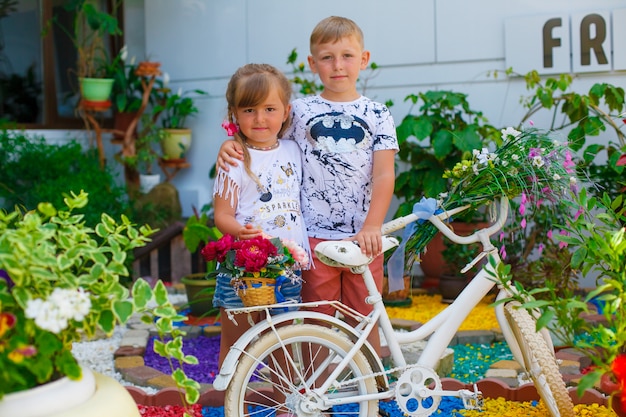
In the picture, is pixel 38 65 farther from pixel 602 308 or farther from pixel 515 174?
pixel 602 308

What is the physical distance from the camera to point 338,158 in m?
2.79

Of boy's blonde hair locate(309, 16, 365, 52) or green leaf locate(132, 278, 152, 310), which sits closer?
green leaf locate(132, 278, 152, 310)

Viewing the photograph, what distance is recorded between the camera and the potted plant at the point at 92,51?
567 cm

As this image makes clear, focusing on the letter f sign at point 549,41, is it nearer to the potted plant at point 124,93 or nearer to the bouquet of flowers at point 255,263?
the potted plant at point 124,93

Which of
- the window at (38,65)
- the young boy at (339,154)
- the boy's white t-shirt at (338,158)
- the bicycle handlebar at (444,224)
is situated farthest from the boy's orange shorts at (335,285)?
Answer: the window at (38,65)

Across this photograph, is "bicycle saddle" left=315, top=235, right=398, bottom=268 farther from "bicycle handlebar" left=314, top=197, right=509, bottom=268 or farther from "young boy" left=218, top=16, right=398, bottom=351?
"young boy" left=218, top=16, right=398, bottom=351

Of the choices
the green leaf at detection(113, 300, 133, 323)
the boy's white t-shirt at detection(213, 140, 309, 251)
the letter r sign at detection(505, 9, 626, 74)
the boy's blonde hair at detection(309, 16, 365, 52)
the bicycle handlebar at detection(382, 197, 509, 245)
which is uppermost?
the letter r sign at detection(505, 9, 626, 74)

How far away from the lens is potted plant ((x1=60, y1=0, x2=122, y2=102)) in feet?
18.6

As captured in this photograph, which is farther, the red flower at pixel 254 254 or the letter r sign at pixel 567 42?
the letter r sign at pixel 567 42

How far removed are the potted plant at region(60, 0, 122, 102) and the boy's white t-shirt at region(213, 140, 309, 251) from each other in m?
3.44

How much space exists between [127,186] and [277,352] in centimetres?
374

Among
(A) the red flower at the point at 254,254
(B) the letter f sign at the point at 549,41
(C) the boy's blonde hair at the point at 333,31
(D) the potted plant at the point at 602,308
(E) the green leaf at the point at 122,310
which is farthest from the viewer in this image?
(B) the letter f sign at the point at 549,41

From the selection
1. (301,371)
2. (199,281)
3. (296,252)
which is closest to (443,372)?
(301,371)

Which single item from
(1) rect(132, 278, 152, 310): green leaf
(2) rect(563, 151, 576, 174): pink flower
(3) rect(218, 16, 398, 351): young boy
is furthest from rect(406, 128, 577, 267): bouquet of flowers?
(1) rect(132, 278, 152, 310): green leaf
